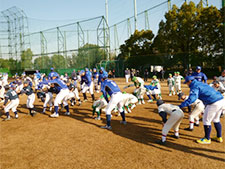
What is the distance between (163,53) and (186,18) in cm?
595

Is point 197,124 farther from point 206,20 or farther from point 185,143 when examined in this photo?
point 206,20

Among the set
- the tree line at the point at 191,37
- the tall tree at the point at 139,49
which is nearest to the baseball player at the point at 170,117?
the tree line at the point at 191,37

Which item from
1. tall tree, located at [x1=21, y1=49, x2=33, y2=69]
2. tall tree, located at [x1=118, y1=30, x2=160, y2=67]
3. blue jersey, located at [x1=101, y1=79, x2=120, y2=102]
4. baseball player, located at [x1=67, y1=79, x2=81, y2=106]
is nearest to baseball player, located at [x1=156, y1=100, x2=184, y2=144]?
blue jersey, located at [x1=101, y1=79, x2=120, y2=102]

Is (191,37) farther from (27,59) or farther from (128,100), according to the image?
(27,59)

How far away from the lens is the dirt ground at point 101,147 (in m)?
4.52

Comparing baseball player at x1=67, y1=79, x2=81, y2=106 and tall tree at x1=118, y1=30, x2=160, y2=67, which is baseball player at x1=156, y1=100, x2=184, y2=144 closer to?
baseball player at x1=67, y1=79, x2=81, y2=106

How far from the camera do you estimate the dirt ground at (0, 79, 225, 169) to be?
4516 mm

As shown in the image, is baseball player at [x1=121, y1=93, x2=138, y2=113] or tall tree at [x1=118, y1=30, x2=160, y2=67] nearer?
baseball player at [x1=121, y1=93, x2=138, y2=113]

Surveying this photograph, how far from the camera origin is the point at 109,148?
5391 millimetres

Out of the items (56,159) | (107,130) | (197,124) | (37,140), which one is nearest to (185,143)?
(197,124)

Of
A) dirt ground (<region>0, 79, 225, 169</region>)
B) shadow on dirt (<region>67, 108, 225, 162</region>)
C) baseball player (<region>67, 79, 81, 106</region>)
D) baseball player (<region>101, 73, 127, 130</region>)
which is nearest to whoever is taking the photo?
dirt ground (<region>0, 79, 225, 169</region>)

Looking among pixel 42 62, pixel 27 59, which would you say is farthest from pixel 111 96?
pixel 27 59

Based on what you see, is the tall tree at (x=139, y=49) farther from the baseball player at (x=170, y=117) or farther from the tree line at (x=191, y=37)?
the baseball player at (x=170, y=117)

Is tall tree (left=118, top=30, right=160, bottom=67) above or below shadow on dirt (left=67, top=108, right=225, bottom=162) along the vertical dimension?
above
